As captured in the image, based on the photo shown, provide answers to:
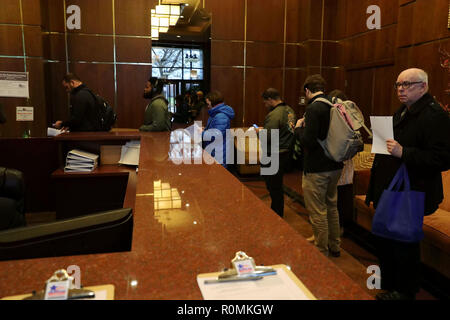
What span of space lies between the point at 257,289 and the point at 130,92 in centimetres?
648

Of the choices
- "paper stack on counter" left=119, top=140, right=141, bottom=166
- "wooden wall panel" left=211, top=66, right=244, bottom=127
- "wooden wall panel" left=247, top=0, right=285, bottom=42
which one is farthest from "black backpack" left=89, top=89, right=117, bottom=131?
"wooden wall panel" left=247, top=0, right=285, bottom=42

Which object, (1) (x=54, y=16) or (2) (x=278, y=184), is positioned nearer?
(2) (x=278, y=184)

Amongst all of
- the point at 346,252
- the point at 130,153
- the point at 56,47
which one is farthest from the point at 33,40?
the point at 346,252

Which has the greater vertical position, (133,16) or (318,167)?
(133,16)

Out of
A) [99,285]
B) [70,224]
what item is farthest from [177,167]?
[99,285]

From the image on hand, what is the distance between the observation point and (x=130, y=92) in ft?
22.2

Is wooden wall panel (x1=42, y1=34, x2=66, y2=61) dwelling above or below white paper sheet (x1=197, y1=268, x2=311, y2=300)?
above

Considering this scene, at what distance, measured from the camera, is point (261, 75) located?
724 cm

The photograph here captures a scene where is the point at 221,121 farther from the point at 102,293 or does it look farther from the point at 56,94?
the point at 56,94

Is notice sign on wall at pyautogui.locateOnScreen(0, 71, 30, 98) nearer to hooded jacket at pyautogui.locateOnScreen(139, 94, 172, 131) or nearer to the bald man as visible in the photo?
hooded jacket at pyautogui.locateOnScreen(139, 94, 172, 131)

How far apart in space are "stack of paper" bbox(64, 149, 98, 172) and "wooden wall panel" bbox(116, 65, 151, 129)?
338 cm

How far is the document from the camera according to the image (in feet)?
6.95

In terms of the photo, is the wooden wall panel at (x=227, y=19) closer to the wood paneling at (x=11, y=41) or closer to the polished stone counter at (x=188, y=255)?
the wood paneling at (x=11, y=41)
